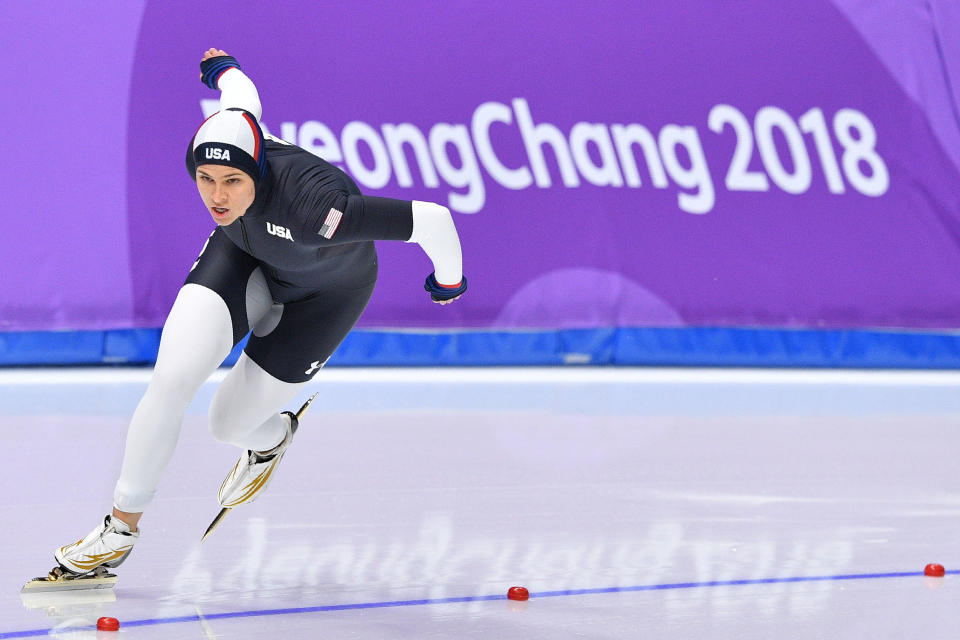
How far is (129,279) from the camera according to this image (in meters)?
6.36

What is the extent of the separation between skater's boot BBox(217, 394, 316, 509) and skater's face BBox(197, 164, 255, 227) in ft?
2.76

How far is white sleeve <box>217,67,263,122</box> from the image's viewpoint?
318cm

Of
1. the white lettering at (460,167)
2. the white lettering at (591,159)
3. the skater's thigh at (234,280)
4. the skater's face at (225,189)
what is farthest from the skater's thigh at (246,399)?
the white lettering at (591,159)

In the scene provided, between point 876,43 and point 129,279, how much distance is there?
4.30m

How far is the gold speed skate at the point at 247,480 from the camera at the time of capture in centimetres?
331

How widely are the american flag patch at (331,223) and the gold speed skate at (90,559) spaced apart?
0.83m

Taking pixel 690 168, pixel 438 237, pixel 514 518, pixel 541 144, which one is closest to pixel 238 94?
pixel 438 237

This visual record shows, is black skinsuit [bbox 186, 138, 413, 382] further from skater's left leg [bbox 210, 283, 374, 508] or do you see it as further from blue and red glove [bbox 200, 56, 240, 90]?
blue and red glove [bbox 200, 56, 240, 90]

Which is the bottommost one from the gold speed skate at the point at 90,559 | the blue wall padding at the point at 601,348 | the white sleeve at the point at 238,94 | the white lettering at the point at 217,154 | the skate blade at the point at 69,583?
the skate blade at the point at 69,583

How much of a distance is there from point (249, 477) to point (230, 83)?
1.04 m

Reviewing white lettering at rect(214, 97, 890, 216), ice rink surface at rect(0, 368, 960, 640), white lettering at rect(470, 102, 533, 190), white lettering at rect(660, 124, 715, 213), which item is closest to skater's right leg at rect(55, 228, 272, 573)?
ice rink surface at rect(0, 368, 960, 640)

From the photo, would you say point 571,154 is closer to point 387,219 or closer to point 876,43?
point 876,43

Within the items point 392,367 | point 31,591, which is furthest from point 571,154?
point 31,591

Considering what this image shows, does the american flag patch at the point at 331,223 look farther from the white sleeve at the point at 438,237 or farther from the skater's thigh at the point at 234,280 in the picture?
the skater's thigh at the point at 234,280
